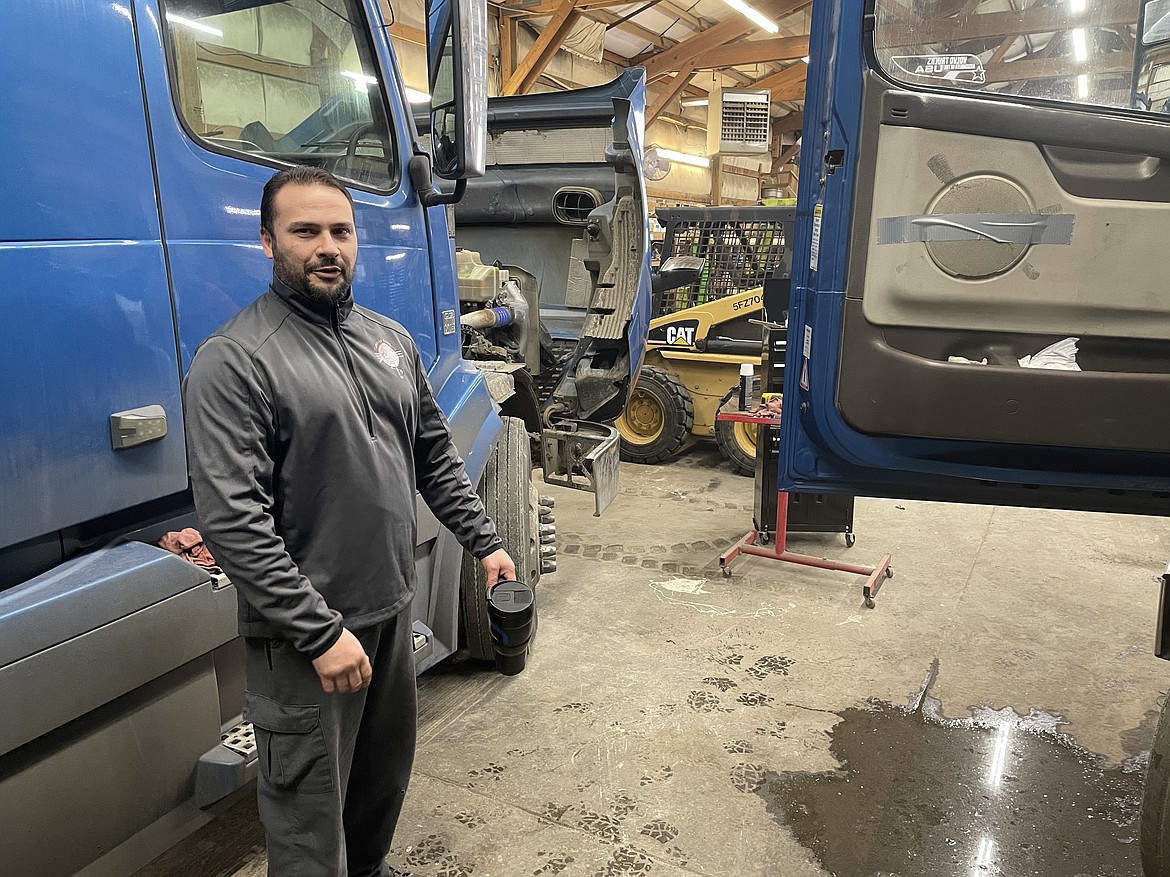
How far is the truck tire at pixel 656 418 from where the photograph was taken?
625 cm

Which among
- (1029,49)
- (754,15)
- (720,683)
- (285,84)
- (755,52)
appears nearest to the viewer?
(1029,49)

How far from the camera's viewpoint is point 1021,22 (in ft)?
6.04

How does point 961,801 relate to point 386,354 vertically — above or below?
below

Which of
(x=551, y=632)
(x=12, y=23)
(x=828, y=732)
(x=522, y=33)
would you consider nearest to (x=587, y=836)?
(x=828, y=732)

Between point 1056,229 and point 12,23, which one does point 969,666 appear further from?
point 12,23

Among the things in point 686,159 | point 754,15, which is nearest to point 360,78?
point 754,15

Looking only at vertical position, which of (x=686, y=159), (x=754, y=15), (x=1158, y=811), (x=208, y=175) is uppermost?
(x=754, y=15)

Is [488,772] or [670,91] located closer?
[488,772]

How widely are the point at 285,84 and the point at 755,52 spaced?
1087 centimetres

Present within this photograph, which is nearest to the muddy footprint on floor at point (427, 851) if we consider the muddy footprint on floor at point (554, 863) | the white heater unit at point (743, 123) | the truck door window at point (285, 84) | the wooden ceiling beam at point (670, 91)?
the muddy footprint on floor at point (554, 863)

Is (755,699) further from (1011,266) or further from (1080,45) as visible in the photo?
(1080,45)

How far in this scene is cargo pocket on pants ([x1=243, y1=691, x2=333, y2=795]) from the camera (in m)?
1.51

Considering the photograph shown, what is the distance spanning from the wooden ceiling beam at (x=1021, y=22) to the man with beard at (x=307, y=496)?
136 cm

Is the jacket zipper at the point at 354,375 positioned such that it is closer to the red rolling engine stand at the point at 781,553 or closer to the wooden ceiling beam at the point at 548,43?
the red rolling engine stand at the point at 781,553
